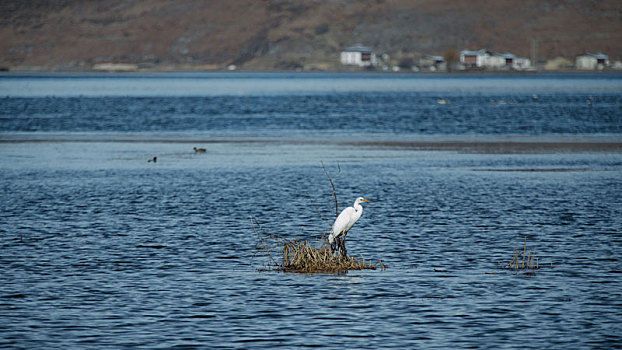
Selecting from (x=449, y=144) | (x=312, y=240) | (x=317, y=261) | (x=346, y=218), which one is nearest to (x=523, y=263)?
(x=346, y=218)

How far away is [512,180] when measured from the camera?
3741cm

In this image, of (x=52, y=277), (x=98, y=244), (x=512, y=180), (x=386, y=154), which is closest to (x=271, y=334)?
(x=52, y=277)

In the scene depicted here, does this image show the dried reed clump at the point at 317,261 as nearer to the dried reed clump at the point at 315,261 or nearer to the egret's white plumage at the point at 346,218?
the dried reed clump at the point at 315,261

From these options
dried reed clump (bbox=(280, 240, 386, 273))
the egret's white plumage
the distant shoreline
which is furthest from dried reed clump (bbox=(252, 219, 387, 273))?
the distant shoreline

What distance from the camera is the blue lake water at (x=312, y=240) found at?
15891mm

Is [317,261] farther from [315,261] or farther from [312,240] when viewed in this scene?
[312,240]

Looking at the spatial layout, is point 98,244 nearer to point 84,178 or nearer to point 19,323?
point 19,323

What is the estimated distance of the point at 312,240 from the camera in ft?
78.8

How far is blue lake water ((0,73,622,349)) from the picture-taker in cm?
1589

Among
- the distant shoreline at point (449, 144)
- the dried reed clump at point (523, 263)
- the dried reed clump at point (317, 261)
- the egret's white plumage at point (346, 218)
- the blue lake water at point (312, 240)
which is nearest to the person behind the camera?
the blue lake water at point (312, 240)

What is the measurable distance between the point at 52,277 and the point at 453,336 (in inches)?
354

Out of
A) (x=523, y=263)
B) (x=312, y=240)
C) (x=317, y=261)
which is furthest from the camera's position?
(x=312, y=240)

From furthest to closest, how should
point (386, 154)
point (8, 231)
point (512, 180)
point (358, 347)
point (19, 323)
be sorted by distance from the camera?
1. point (386, 154)
2. point (512, 180)
3. point (8, 231)
4. point (19, 323)
5. point (358, 347)

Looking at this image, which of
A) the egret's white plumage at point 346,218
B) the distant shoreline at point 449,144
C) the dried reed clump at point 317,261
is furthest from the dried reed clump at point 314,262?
the distant shoreline at point 449,144
